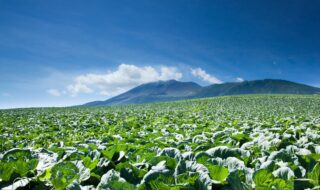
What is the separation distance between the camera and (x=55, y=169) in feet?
9.04

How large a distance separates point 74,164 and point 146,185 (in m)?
1.05

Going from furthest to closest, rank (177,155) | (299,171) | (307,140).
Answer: (307,140) → (177,155) → (299,171)

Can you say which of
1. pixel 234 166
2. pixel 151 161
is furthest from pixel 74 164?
pixel 234 166

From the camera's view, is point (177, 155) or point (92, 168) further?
point (177, 155)

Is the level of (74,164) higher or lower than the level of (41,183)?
higher

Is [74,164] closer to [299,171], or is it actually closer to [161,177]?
[161,177]

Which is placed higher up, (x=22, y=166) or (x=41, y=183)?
(x=22, y=166)

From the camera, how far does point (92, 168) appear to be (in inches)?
117

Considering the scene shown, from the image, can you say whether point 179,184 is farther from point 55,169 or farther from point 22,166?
point 22,166

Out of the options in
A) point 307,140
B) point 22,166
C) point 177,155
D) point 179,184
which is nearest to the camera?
point 179,184

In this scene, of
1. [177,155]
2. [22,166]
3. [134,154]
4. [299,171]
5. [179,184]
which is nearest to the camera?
[179,184]

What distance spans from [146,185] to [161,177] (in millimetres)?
155

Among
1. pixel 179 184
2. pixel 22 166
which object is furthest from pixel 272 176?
pixel 22 166

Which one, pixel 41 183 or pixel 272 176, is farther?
pixel 41 183
